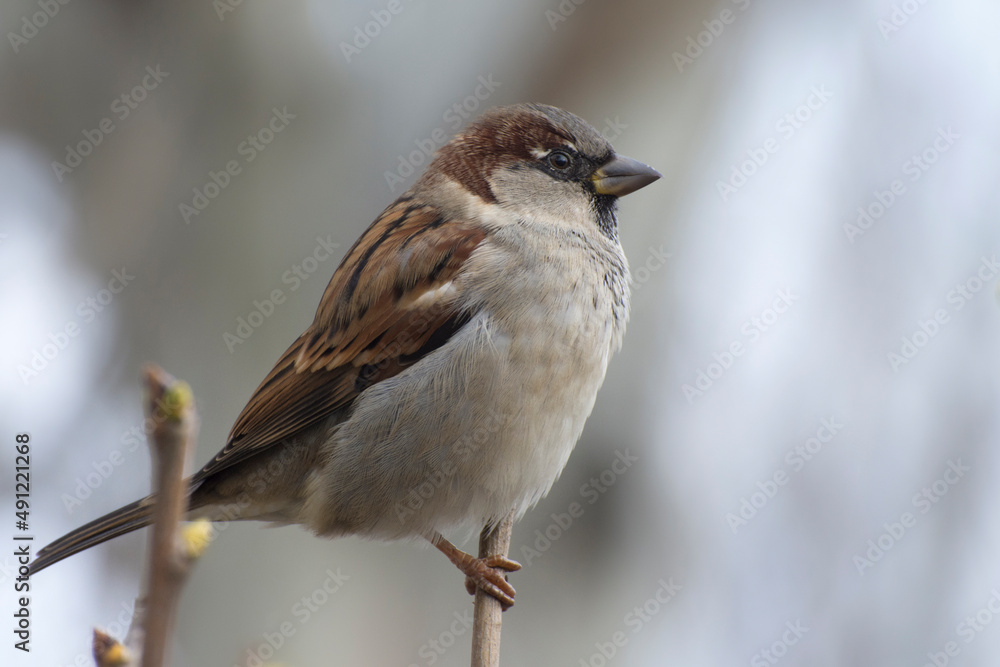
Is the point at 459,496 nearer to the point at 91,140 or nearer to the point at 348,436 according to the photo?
the point at 348,436

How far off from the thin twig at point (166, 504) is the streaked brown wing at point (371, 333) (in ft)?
7.46

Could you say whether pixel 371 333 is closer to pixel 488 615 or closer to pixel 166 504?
pixel 488 615

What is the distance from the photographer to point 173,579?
603mm

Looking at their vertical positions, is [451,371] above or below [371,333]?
above

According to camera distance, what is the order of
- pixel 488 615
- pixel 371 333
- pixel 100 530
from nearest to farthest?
pixel 488 615 → pixel 100 530 → pixel 371 333

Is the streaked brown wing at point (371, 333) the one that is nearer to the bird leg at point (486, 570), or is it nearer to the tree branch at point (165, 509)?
the bird leg at point (486, 570)

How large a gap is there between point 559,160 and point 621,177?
238mm

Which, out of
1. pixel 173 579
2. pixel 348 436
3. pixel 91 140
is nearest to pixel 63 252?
pixel 91 140

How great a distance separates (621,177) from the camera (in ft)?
10.5

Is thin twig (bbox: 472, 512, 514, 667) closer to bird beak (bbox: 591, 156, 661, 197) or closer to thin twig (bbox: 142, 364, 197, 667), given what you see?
bird beak (bbox: 591, 156, 661, 197)

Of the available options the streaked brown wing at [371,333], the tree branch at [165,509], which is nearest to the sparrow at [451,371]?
the streaked brown wing at [371,333]

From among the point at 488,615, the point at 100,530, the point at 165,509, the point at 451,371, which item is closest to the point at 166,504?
the point at 165,509

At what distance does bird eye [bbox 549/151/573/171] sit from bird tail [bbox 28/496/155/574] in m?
1.79

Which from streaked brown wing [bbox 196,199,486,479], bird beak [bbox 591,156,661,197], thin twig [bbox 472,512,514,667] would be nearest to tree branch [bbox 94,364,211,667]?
thin twig [bbox 472,512,514,667]
